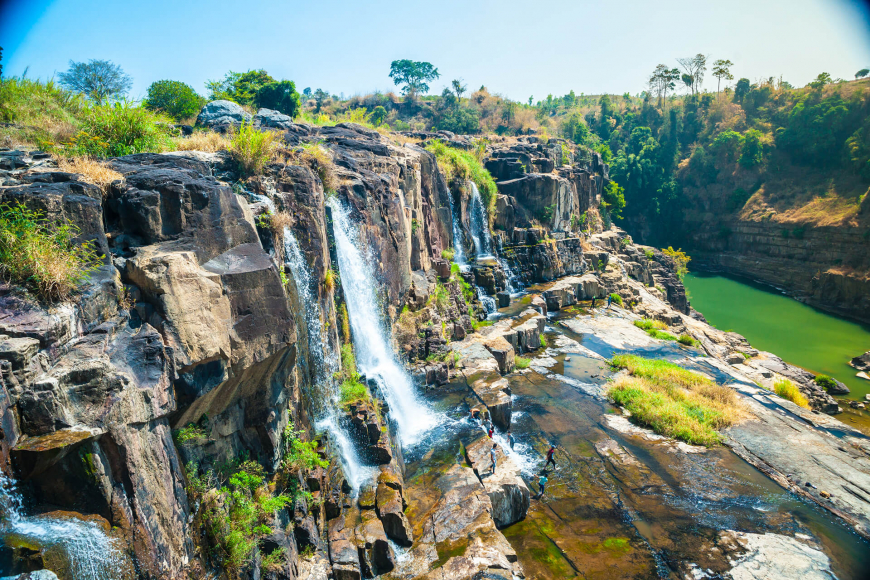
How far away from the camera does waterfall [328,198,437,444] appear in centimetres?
1204

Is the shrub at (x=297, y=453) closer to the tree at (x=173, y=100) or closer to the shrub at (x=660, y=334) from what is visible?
the tree at (x=173, y=100)

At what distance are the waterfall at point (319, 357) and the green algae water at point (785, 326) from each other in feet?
81.0

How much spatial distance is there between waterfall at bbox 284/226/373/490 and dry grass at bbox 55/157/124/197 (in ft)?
11.2

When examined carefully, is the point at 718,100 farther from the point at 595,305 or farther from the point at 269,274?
the point at 269,274

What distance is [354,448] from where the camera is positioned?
9.95 metres

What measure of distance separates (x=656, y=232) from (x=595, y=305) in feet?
100

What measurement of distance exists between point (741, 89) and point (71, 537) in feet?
218

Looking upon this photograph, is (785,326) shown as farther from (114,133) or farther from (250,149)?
(114,133)

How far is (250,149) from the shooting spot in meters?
9.48

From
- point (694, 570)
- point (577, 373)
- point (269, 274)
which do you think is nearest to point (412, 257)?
point (577, 373)

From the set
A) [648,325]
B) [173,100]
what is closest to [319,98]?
[173,100]

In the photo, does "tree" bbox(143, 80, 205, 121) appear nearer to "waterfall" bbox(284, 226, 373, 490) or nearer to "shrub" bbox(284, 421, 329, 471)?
"waterfall" bbox(284, 226, 373, 490)

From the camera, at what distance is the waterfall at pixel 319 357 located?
9.53 meters

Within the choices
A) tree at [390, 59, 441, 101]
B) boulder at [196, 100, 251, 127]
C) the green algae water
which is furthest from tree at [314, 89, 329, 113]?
the green algae water
